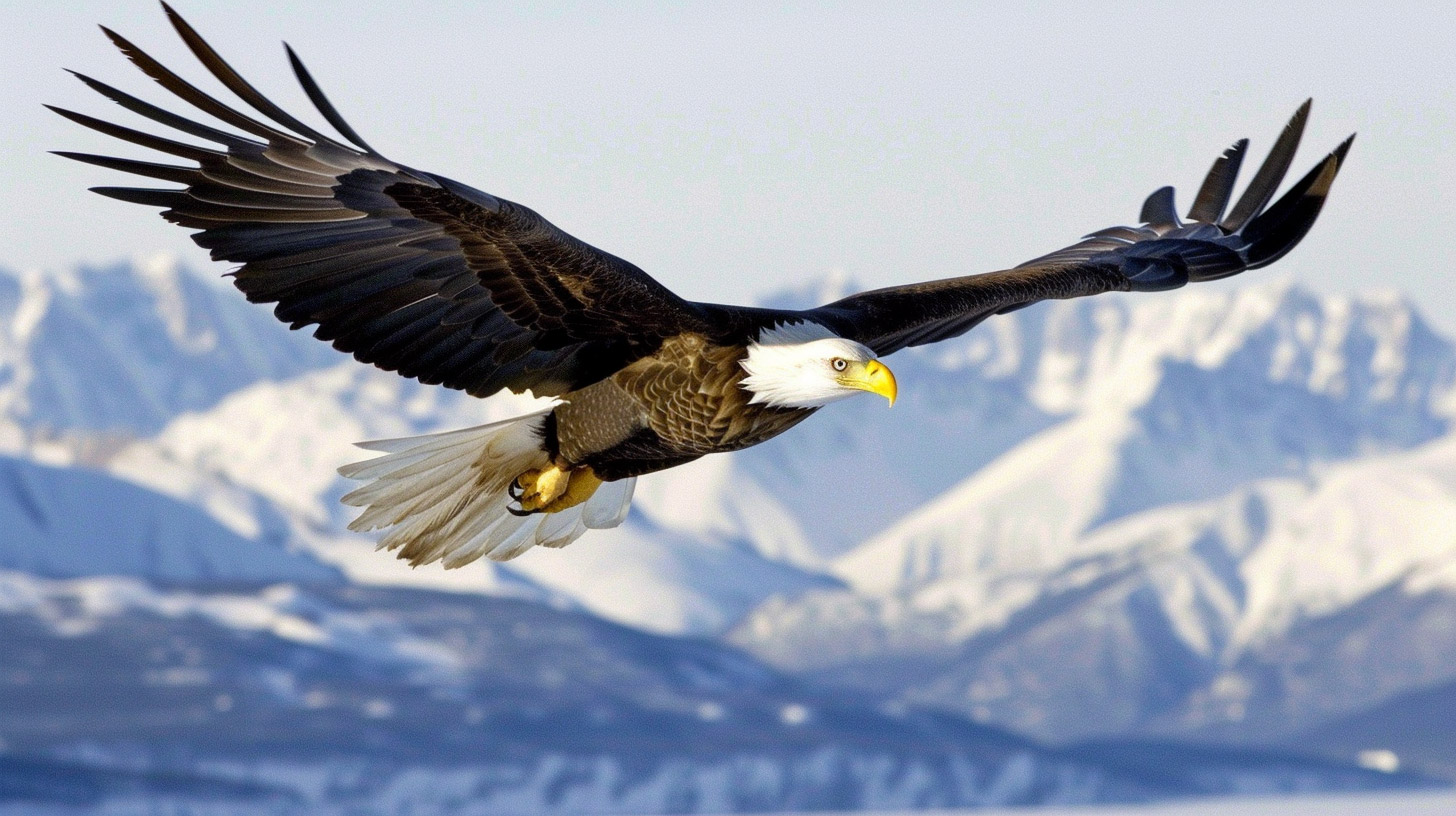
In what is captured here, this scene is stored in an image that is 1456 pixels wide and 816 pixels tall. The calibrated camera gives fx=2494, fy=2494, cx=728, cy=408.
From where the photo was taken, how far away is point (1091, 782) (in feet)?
554

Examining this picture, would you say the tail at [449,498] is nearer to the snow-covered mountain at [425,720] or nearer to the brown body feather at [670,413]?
the brown body feather at [670,413]

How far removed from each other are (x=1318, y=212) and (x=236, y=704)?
136m

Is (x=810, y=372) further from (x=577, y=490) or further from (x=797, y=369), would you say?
(x=577, y=490)

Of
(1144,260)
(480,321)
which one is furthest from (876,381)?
(1144,260)

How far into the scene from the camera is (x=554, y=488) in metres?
9.00

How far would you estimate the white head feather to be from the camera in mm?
7762

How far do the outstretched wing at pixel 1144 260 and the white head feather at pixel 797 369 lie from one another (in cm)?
62

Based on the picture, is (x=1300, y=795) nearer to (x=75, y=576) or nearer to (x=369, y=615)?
(x=369, y=615)

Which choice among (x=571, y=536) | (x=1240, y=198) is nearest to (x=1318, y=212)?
(x=1240, y=198)

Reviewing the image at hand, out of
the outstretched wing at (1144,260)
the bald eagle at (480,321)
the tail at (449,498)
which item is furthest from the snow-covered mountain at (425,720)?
the bald eagle at (480,321)

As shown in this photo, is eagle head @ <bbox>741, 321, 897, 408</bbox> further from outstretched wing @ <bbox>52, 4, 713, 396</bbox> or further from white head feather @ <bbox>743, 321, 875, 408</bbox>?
outstretched wing @ <bbox>52, 4, 713, 396</bbox>

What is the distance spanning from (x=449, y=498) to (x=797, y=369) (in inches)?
85.0

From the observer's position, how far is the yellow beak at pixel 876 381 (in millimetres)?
7676

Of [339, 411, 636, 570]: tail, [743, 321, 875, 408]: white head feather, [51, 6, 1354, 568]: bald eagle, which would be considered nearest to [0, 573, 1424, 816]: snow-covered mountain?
[339, 411, 636, 570]: tail
